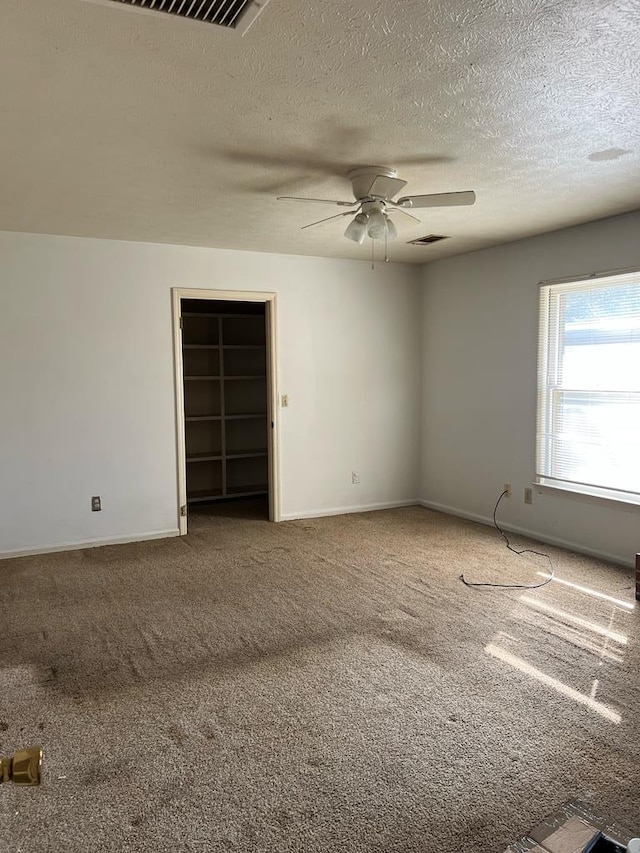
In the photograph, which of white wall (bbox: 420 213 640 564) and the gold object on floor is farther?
white wall (bbox: 420 213 640 564)

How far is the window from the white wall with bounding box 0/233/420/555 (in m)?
1.69

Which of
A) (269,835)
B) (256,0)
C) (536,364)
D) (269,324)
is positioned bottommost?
(269,835)

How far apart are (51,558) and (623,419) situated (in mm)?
4358

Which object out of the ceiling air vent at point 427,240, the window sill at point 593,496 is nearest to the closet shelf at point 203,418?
the ceiling air vent at point 427,240

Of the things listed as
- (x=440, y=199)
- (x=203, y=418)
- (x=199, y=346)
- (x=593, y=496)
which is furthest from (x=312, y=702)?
(x=199, y=346)

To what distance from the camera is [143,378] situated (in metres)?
5.06

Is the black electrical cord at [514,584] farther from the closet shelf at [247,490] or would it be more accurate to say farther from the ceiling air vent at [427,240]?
the closet shelf at [247,490]

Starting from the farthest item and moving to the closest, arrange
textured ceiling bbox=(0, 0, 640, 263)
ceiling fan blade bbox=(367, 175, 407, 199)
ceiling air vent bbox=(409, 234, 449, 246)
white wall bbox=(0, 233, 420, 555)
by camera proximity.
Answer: ceiling air vent bbox=(409, 234, 449, 246), white wall bbox=(0, 233, 420, 555), ceiling fan blade bbox=(367, 175, 407, 199), textured ceiling bbox=(0, 0, 640, 263)

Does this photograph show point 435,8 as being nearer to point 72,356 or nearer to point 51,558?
point 72,356

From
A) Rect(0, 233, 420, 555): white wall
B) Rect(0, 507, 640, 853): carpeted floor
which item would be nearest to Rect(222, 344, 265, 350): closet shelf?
Rect(0, 233, 420, 555): white wall

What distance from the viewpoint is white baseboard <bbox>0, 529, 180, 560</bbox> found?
4668 mm

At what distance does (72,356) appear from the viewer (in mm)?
4781

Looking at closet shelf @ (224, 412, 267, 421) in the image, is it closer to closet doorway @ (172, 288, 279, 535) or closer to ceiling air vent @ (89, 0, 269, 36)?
closet doorway @ (172, 288, 279, 535)

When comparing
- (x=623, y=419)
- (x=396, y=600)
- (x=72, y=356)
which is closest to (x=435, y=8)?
(x=396, y=600)
